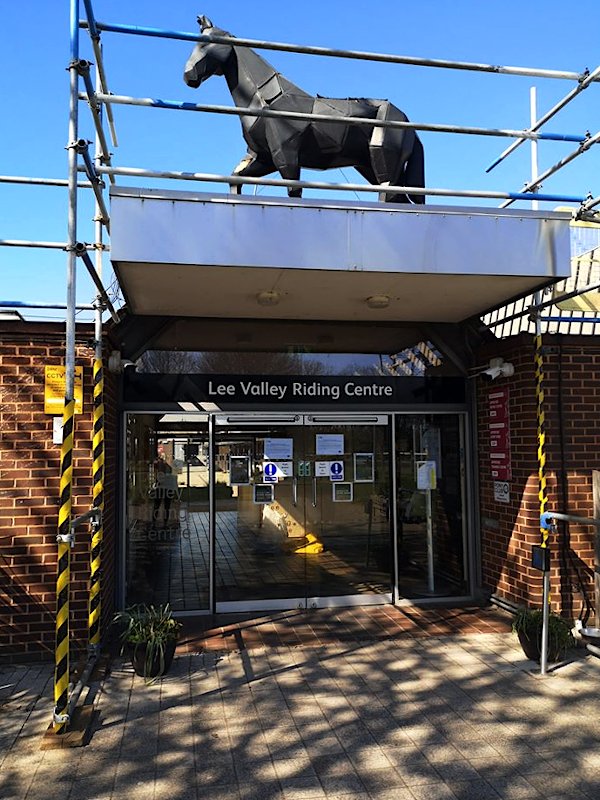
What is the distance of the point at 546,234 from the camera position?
4.66 metres

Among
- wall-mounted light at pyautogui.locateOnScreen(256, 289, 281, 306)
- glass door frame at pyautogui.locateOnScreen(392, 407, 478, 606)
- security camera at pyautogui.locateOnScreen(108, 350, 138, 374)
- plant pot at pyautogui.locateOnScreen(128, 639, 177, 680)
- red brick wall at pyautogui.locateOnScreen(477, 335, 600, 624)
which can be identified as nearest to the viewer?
plant pot at pyautogui.locateOnScreen(128, 639, 177, 680)

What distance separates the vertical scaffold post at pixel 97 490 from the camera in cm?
489

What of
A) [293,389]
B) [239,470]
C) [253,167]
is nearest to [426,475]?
[293,389]

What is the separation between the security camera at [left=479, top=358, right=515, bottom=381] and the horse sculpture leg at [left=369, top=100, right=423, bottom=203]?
212cm

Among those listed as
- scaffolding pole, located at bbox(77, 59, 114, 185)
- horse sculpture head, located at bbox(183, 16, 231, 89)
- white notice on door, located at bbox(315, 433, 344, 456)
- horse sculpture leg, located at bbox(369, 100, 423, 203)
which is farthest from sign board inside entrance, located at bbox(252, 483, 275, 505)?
horse sculpture head, located at bbox(183, 16, 231, 89)

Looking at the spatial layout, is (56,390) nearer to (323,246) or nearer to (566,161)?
(323,246)

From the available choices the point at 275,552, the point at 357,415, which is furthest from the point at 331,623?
the point at 357,415

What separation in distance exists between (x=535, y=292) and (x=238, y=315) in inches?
114

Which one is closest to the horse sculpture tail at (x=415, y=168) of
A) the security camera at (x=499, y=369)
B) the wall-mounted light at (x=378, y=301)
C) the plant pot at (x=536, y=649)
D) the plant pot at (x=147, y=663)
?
the wall-mounted light at (x=378, y=301)

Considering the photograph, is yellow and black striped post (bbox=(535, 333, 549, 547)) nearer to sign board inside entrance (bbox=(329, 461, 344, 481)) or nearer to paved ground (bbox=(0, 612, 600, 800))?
paved ground (bbox=(0, 612, 600, 800))

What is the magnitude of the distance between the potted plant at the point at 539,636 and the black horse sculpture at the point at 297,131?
11.9 ft

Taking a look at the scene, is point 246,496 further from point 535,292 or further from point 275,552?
point 535,292

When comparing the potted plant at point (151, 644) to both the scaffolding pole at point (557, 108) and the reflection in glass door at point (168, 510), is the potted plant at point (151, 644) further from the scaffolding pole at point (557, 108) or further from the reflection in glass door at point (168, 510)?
the scaffolding pole at point (557, 108)

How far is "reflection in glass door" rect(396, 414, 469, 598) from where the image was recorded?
699 centimetres
